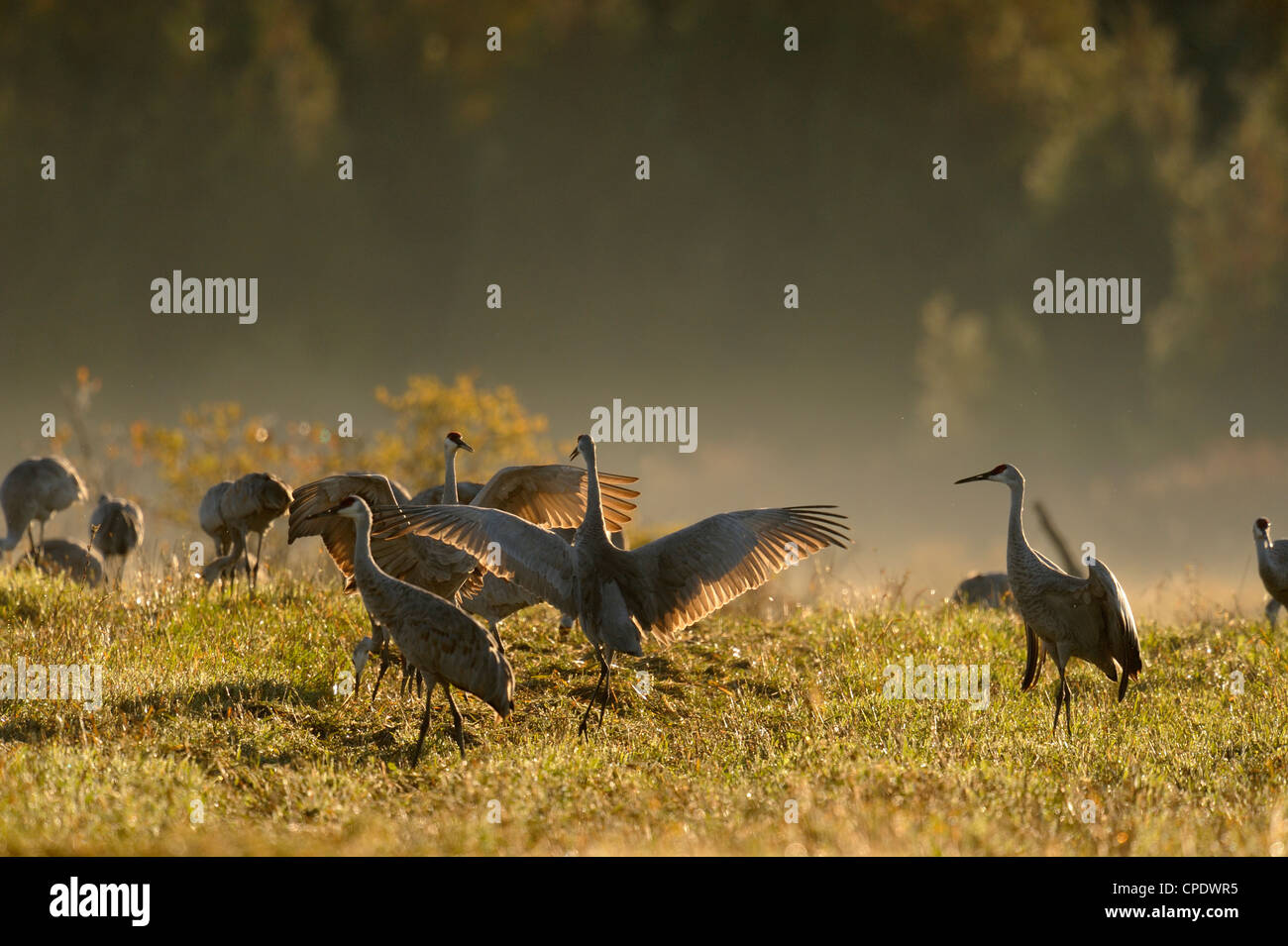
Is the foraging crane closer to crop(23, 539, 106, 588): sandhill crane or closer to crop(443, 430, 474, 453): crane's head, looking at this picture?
crop(443, 430, 474, 453): crane's head

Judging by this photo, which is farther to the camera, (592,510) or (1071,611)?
(1071,611)

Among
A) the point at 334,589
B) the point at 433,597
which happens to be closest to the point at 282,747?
the point at 433,597

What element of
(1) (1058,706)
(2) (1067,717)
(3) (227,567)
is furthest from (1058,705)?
(3) (227,567)

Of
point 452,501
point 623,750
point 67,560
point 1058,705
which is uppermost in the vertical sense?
point 452,501

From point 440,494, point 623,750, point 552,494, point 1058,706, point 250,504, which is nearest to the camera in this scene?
point 623,750

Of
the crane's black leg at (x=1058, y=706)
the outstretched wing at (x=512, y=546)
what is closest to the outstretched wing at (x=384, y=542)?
the outstretched wing at (x=512, y=546)

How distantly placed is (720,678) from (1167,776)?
416cm

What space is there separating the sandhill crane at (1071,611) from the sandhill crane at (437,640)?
4.30 metres

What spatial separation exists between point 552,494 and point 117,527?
9049 millimetres

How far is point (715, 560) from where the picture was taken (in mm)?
9312

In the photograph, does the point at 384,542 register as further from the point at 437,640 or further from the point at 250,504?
the point at 250,504

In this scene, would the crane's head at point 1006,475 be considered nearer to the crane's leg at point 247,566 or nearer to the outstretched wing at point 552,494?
the outstretched wing at point 552,494
